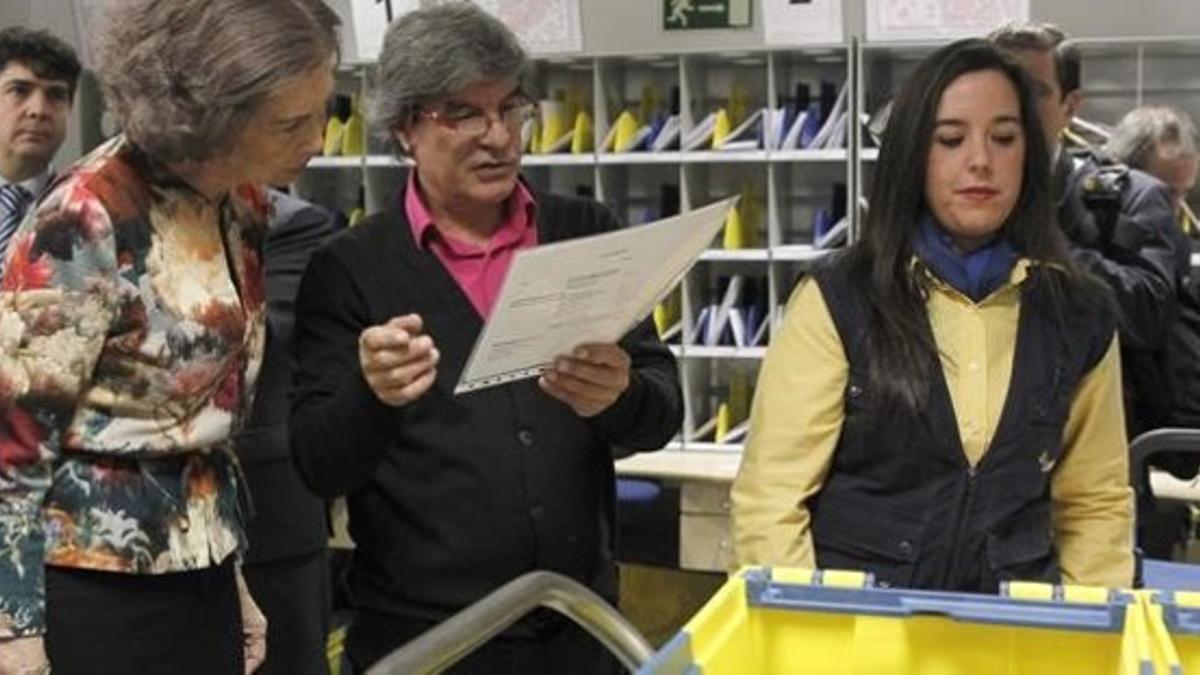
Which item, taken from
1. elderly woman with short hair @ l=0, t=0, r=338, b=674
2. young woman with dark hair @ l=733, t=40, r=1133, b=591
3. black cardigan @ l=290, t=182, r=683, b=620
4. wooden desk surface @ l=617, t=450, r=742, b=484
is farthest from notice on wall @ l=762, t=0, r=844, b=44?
elderly woman with short hair @ l=0, t=0, r=338, b=674

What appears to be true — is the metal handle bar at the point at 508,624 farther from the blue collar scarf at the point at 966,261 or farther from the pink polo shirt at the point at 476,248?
the blue collar scarf at the point at 966,261

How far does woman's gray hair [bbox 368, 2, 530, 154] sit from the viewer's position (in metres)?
1.57

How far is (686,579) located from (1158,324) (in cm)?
194

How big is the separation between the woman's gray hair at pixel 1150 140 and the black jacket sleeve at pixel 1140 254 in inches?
24.2

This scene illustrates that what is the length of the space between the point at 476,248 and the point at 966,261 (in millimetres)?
592

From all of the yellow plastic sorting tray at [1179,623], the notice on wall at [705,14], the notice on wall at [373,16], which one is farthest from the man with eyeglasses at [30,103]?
the yellow plastic sorting tray at [1179,623]

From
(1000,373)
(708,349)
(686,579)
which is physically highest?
(1000,373)

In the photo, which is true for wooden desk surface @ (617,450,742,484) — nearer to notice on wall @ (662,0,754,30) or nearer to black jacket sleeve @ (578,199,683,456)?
notice on wall @ (662,0,754,30)

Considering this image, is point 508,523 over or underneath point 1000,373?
underneath

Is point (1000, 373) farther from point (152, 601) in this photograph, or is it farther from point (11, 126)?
point (11, 126)

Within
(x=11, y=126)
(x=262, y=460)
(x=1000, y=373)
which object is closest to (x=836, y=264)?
(x=1000, y=373)

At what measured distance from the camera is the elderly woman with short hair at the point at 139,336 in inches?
51.9

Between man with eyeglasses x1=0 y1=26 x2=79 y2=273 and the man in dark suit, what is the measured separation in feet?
2.24

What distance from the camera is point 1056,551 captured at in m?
1.66
